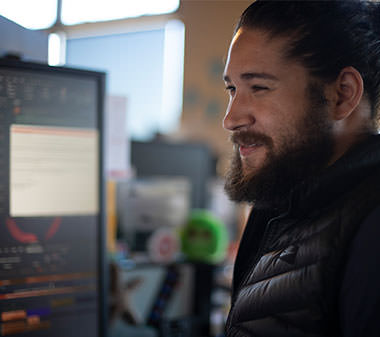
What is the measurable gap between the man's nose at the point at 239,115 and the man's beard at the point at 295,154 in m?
0.01

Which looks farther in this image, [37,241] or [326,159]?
[37,241]

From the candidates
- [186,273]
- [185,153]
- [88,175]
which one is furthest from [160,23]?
[88,175]

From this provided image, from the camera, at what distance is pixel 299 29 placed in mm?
575

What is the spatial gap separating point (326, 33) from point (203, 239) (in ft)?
3.21

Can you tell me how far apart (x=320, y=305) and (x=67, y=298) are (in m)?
0.54

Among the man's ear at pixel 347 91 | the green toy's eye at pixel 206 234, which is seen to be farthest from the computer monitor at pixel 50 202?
the green toy's eye at pixel 206 234

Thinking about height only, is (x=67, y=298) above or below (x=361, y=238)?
below

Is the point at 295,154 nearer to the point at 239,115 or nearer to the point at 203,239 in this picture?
the point at 239,115

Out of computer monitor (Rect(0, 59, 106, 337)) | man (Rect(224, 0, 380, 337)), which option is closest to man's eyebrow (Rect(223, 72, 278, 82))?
man (Rect(224, 0, 380, 337))

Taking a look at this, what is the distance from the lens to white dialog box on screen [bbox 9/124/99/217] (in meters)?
0.74

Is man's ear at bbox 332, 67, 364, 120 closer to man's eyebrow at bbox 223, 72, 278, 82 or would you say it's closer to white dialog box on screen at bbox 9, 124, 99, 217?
man's eyebrow at bbox 223, 72, 278, 82

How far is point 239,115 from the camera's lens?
62 cm

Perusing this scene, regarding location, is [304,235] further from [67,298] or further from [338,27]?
[67,298]

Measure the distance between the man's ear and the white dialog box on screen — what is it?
50cm
